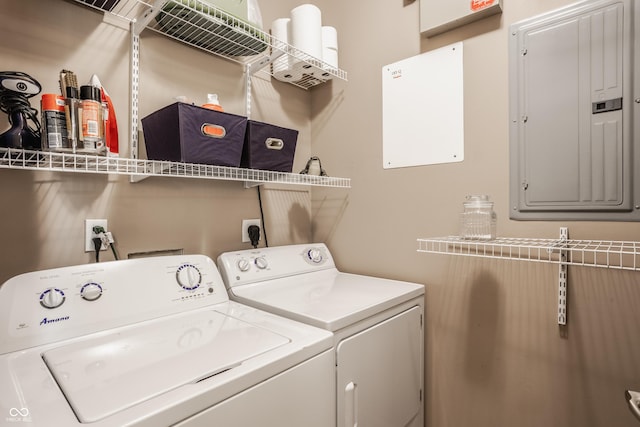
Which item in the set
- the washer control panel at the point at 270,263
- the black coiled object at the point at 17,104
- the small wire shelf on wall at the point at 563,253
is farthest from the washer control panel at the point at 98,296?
the small wire shelf on wall at the point at 563,253

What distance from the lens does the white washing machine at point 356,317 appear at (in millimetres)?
1091

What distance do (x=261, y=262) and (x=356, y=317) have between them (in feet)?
1.94

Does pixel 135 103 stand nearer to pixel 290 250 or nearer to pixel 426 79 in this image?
pixel 290 250

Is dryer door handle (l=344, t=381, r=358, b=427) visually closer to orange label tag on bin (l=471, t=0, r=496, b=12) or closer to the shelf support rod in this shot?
the shelf support rod

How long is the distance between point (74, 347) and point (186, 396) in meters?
0.48

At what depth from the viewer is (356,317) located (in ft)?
3.68

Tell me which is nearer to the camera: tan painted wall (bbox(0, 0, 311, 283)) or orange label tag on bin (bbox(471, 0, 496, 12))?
tan painted wall (bbox(0, 0, 311, 283))

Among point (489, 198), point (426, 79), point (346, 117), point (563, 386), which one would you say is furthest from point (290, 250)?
point (563, 386)

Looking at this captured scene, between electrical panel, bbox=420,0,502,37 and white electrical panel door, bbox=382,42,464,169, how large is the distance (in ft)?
0.29

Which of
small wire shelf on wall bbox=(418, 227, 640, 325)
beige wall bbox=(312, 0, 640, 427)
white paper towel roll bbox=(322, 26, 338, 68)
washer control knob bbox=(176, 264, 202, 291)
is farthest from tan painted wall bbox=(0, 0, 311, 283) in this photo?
small wire shelf on wall bbox=(418, 227, 640, 325)

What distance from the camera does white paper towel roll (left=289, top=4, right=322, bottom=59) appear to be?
1.62m

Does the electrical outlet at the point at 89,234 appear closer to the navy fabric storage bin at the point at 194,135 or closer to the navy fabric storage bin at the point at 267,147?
the navy fabric storage bin at the point at 194,135

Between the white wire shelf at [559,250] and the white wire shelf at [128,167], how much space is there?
A: 720 mm

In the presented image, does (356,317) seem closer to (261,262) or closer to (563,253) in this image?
(261,262)
